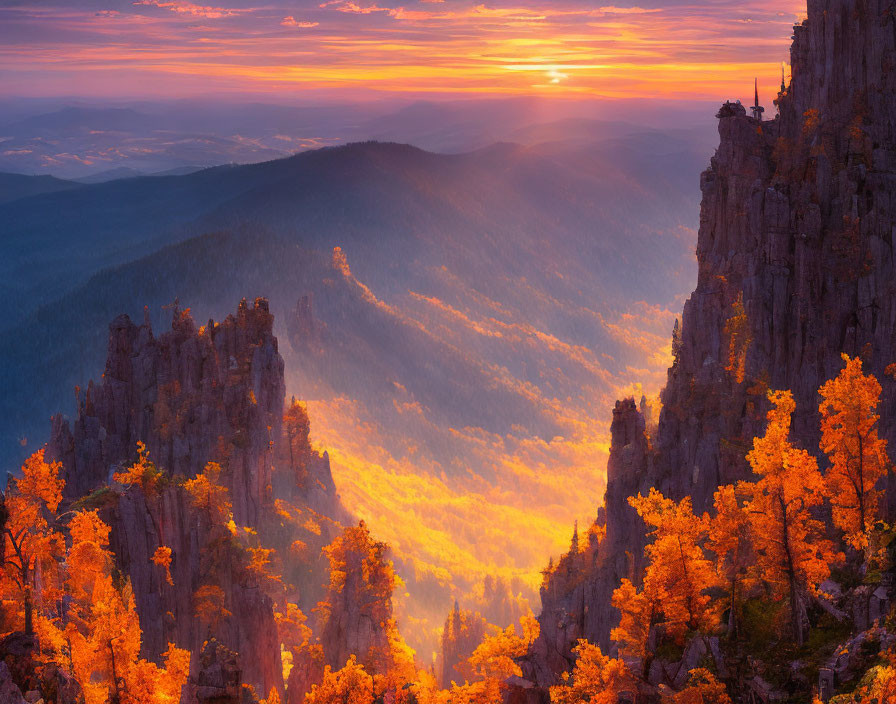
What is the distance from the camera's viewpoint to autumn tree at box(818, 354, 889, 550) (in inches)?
1829

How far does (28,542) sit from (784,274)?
63.5 metres

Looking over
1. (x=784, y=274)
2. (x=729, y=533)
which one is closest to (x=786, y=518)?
(x=729, y=533)

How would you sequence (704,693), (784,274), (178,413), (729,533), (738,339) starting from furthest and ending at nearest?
(178,413)
(738,339)
(784,274)
(729,533)
(704,693)

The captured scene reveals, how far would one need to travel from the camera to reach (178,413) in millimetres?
120312

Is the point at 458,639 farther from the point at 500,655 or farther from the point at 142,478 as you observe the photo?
the point at 500,655

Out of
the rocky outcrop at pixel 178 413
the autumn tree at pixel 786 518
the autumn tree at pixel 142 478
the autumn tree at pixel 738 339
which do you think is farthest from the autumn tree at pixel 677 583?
the rocky outcrop at pixel 178 413

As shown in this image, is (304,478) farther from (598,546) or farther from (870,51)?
(870,51)

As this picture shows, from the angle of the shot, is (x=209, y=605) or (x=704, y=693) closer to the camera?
(x=704, y=693)

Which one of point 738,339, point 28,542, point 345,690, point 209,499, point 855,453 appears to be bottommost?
point 345,690

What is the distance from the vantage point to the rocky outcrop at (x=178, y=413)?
118m

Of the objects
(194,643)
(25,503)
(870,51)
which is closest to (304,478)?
(194,643)

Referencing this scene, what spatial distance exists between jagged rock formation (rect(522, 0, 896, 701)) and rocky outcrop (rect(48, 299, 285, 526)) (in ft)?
180

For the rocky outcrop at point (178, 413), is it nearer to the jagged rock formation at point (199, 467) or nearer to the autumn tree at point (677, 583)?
the jagged rock formation at point (199, 467)

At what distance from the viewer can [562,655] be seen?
58938 millimetres
